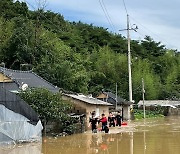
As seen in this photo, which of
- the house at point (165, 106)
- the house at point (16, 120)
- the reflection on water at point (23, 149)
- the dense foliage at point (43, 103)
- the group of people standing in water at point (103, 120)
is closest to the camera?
the reflection on water at point (23, 149)

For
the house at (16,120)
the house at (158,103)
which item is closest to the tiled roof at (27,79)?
Result: the house at (16,120)

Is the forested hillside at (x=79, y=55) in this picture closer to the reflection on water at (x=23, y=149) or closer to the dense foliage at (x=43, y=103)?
the dense foliage at (x=43, y=103)

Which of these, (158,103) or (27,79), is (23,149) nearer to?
(27,79)

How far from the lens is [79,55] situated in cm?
5356

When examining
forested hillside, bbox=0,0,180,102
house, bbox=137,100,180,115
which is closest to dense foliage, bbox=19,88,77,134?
forested hillside, bbox=0,0,180,102

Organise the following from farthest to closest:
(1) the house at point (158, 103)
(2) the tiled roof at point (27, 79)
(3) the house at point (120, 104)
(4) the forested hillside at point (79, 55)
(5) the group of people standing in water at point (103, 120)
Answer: (1) the house at point (158, 103), (3) the house at point (120, 104), (4) the forested hillside at point (79, 55), (2) the tiled roof at point (27, 79), (5) the group of people standing in water at point (103, 120)

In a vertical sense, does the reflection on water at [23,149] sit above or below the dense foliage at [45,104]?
below

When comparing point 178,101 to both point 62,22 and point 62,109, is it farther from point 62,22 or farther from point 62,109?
point 62,109

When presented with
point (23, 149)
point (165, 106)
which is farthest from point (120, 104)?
point (23, 149)

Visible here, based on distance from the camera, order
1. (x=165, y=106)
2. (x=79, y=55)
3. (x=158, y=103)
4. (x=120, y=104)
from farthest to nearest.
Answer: (x=158, y=103)
(x=165, y=106)
(x=79, y=55)
(x=120, y=104)

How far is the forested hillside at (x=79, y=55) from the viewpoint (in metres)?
42.8

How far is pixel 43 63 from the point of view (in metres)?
41.4

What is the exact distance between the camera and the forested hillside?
42.8 m

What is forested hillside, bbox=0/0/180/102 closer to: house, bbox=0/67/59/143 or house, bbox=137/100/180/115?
house, bbox=137/100/180/115
